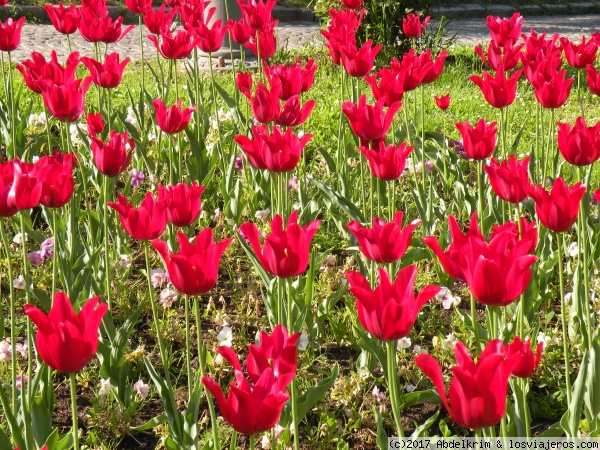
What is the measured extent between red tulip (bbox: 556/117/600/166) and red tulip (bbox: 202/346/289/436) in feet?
4.80

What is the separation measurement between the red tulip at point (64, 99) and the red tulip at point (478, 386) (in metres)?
1.86

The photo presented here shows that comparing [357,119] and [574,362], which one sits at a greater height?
[357,119]

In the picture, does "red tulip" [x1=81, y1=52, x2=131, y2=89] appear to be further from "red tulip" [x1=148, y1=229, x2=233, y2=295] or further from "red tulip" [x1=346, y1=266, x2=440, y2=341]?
"red tulip" [x1=346, y1=266, x2=440, y2=341]

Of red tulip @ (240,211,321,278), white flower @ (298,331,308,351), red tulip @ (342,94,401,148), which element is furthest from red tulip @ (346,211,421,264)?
red tulip @ (342,94,401,148)

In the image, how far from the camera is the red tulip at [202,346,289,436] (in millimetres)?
Result: 1422

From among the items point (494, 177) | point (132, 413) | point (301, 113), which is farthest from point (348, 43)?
point (132, 413)

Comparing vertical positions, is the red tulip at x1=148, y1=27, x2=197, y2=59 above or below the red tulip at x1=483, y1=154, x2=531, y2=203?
above

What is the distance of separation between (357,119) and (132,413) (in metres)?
1.15

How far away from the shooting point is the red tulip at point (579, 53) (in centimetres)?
351

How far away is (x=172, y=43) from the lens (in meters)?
3.73

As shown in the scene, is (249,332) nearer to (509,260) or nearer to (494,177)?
(494,177)

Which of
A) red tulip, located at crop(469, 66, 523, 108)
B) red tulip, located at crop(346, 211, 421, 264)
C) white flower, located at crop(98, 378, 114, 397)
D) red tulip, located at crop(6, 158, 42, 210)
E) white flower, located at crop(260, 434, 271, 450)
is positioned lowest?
white flower, located at crop(260, 434, 271, 450)

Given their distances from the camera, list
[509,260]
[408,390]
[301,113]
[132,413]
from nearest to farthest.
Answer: [509,260] → [132,413] → [408,390] → [301,113]

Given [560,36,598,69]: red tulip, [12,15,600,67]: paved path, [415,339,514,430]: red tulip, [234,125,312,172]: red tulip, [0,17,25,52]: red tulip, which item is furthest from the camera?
[12,15,600,67]: paved path
